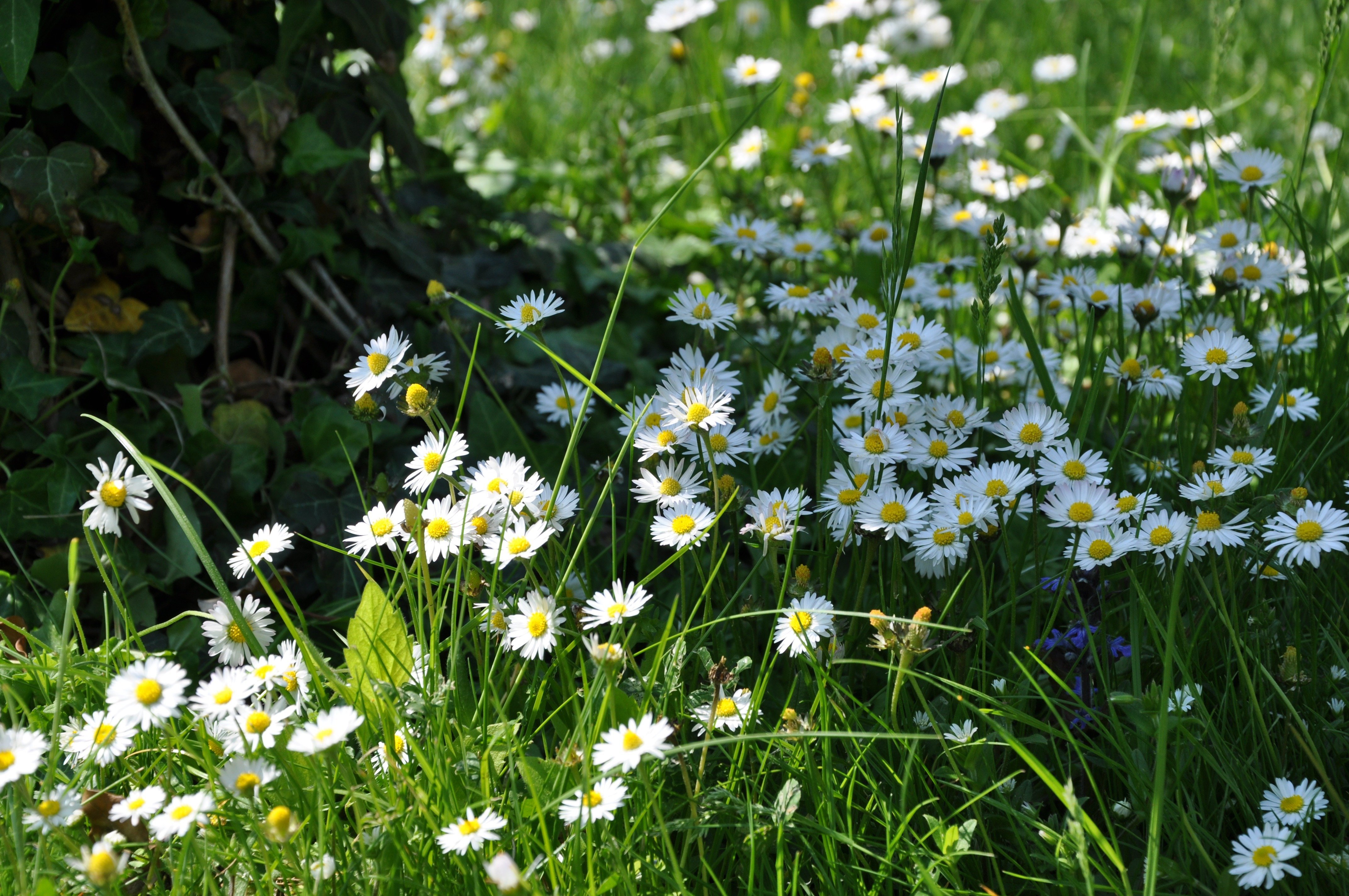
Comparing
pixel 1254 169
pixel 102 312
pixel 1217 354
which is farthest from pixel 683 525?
pixel 1254 169

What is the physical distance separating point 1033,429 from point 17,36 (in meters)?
1.73

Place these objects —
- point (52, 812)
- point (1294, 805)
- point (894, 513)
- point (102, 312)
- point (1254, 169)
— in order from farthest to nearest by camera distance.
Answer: point (1254, 169) < point (102, 312) < point (894, 513) < point (1294, 805) < point (52, 812)

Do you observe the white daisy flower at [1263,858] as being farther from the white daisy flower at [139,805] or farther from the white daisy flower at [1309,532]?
the white daisy flower at [139,805]

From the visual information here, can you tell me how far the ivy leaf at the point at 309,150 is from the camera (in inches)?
87.3

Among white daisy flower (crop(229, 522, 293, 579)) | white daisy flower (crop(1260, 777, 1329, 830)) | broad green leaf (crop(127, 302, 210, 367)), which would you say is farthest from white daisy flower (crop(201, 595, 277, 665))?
white daisy flower (crop(1260, 777, 1329, 830))

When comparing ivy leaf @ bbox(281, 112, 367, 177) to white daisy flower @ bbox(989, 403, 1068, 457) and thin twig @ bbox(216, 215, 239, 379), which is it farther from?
white daisy flower @ bbox(989, 403, 1068, 457)

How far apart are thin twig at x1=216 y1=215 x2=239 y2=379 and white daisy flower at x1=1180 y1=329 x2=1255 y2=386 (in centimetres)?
185

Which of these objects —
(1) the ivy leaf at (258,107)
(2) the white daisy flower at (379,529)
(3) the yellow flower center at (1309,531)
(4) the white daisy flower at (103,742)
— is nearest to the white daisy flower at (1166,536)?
(3) the yellow flower center at (1309,531)

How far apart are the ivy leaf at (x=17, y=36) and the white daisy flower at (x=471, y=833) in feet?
4.56

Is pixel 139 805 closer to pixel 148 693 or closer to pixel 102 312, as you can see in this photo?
pixel 148 693

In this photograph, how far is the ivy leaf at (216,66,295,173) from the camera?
84.5 inches

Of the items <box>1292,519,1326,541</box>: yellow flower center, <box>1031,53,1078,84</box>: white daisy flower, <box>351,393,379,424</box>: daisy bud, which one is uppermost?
<box>1031,53,1078,84</box>: white daisy flower

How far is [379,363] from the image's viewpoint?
1598 millimetres

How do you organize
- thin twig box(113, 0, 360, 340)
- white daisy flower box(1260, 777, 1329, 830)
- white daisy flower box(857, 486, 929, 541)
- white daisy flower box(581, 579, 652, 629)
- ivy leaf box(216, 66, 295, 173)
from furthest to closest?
ivy leaf box(216, 66, 295, 173), thin twig box(113, 0, 360, 340), white daisy flower box(857, 486, 929, 541), white daisy flower box(581, 579, 652, 629), white daisy flower box(1260, 777, 1329, 830)
